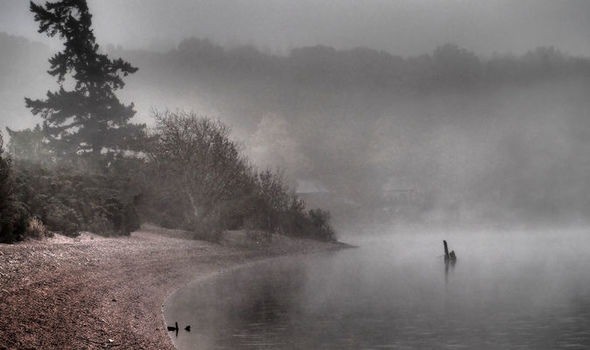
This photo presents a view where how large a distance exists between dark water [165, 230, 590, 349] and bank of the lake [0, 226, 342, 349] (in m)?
1.78

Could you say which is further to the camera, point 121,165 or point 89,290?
point 121,165

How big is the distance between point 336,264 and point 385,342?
37764 millimetres

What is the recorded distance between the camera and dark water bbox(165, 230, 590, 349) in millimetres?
21984

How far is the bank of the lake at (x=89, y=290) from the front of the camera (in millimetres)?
16453

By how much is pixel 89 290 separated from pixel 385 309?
44.9 ft

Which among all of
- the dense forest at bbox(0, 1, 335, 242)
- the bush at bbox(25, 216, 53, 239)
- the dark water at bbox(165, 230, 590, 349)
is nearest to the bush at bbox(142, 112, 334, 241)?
the dense forest at bbox(0, 1, 335, 242)

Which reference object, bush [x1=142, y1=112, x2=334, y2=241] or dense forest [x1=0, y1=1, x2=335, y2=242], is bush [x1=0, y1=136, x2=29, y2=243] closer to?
dense forest [x1=0, y1=1, x2=335, y2=242]

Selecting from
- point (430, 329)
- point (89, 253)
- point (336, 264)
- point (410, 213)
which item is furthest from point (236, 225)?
point (410, 213)

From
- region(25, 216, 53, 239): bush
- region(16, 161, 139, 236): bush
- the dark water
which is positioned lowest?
the dark water

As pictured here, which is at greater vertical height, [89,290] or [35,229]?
[35,229]

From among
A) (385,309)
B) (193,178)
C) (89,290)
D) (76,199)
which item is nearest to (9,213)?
(89,290)

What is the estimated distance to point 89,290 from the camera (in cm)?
2464

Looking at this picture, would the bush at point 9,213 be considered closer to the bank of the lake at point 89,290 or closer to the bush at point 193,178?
the bank of the lake at point 89,290

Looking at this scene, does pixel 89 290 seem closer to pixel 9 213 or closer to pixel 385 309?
pixel 9 213
